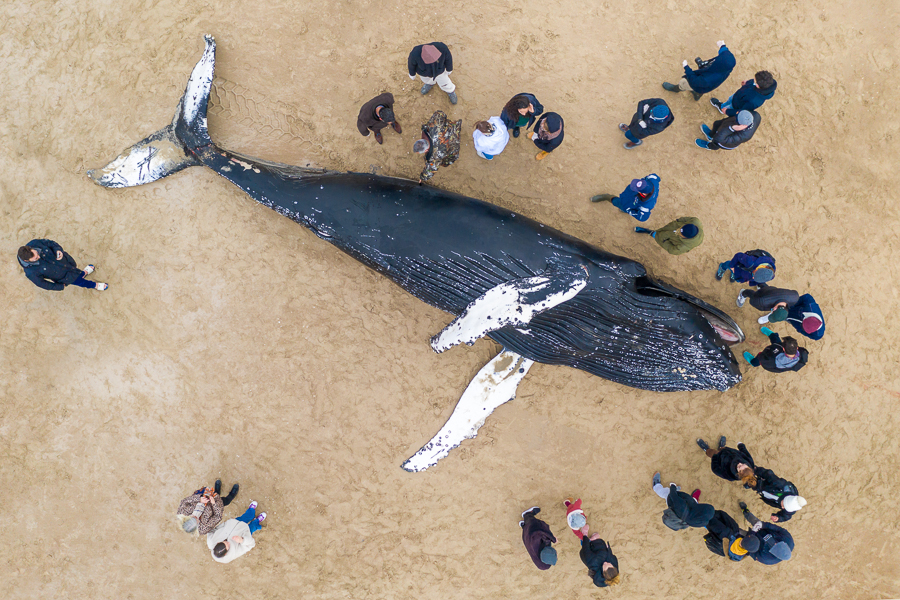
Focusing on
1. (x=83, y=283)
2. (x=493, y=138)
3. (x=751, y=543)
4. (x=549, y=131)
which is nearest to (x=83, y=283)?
(x=83, y=283)

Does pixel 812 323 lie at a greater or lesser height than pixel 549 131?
lesser

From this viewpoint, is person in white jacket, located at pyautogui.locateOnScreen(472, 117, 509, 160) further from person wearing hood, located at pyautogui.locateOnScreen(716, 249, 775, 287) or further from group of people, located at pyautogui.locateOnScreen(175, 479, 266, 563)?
group of people, located at pyautogui.locateOnScreen(175, 479, 266, 563)

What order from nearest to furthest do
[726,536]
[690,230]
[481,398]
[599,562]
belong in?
[690,230] < [599,562] < [726,536] < [481,398]

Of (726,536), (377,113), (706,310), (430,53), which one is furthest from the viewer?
(706,310)

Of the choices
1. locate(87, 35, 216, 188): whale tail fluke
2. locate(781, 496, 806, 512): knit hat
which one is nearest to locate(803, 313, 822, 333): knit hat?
locate(781, 496, 806, 512): knit hat

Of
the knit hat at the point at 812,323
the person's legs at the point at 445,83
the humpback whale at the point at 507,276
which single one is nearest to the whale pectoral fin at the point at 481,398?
the humpback whale at the point at 507,276

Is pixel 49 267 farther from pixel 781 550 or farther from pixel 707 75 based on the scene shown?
pixel 781 550
